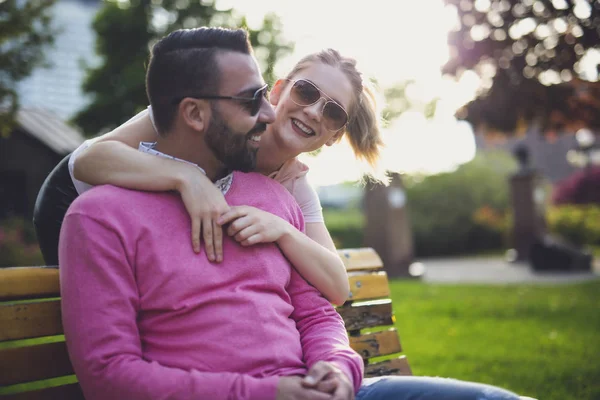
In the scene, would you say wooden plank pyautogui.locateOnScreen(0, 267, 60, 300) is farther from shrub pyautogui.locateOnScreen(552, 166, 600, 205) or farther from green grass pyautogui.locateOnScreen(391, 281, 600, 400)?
shrub pyautogui.locateOnScreen(552, 166, 600, 205)

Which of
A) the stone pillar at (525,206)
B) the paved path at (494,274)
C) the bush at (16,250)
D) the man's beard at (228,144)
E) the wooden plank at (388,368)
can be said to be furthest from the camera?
the stone pillar at (525,206)

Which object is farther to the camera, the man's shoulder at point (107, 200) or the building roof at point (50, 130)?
the building roof at point (50, 130)

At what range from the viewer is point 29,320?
7.11 ft

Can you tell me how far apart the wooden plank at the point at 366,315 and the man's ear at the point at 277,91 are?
1.11m

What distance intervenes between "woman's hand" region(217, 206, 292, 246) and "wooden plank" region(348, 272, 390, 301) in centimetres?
118

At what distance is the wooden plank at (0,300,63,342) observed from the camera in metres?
2.12

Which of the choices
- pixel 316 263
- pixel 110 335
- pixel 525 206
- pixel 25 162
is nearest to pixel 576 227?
pixel 525 206

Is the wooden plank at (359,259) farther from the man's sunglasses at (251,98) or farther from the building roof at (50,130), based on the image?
the building roof at (50,130)

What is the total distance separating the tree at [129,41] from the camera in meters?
23.3

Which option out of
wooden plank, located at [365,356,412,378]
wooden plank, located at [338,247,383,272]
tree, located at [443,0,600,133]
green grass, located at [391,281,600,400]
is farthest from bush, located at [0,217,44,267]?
wooden plank, located at [365,356,412,378]

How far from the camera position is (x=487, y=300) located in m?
10.0

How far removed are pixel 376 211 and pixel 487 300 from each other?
5.47 metres

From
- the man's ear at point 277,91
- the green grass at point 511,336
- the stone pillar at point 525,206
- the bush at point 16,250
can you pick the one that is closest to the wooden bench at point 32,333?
the man's ear at point 277,91

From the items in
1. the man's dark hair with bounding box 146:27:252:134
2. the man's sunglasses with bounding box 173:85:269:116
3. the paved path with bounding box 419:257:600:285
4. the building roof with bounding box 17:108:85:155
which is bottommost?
the paved path with bounding box 419:257:600:285
